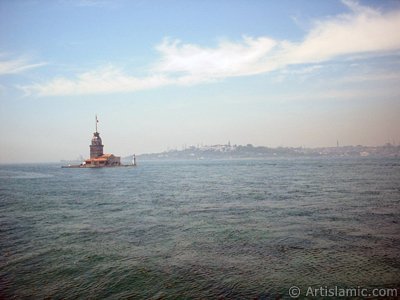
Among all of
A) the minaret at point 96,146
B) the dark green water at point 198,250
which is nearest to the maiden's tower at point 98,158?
the minaret at point 96,146

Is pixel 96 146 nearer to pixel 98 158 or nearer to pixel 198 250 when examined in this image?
pixel 98 158

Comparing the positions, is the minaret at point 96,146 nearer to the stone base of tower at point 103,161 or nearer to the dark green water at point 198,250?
the stone base of tower at point 103,161

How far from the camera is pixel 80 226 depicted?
1041 inches

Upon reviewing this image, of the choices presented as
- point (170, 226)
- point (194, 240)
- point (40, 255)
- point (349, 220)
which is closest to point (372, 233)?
point (349, 220)

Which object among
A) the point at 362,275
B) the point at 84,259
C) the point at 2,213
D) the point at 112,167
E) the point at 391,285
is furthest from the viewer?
the point at 112,167

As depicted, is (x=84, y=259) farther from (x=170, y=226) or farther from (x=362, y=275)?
(x=362, y=275)

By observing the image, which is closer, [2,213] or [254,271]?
[254,271]

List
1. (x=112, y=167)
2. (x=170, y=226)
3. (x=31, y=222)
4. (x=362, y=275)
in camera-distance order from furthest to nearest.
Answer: (x=112, y=167), (x=31, y=222), (x=170, y=226), (x=362, y=275)

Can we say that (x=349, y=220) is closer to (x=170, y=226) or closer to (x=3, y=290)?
(x=170, y=226)

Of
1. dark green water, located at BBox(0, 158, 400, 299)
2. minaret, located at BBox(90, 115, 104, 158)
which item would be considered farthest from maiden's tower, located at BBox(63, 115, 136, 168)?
dark green water, located at BBox(0, 158, 400, 299)

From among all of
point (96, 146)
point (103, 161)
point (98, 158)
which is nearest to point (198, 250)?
point (103, 161)

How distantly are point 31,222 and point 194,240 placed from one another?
17225 millimetres

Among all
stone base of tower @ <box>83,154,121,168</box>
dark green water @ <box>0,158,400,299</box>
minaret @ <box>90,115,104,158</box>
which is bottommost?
dark green water @ <box>0,158,400,299</box>

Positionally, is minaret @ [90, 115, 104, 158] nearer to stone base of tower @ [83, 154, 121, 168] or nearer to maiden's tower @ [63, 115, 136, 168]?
maiden's tower @ [63, 115, 136, 168]
